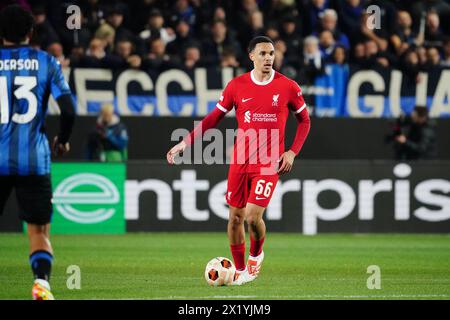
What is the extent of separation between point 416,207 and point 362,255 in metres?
3.27

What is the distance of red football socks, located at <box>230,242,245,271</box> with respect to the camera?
995cm

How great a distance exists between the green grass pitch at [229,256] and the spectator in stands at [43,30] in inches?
136

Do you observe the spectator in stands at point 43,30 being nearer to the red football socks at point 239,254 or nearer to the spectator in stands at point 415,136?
the spectator in stands at point 415,136

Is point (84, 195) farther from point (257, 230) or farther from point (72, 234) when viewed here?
point (257, 230)

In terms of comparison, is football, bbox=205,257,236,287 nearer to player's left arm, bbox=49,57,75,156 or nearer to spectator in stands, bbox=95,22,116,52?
player's left arm, bbox=49,57,75,156

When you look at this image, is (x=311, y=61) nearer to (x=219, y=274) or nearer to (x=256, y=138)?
(x=256, y=138)

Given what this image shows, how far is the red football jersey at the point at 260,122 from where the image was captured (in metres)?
9.80

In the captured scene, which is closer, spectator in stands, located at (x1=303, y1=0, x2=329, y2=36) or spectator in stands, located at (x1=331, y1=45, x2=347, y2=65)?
spectator in stands, located at (x1=331, y1=45, x2=347, y2=65)

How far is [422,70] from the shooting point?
17328 millimetres

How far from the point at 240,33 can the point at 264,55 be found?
344 inches

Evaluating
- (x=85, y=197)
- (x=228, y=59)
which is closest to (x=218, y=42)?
(x=228, y=59)

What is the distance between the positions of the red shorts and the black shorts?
2549 mm

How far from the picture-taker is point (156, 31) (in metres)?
17.8

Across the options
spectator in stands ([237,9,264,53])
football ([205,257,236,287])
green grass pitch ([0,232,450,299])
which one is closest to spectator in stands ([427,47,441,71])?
spectator in stands ([237,9,264,53])
